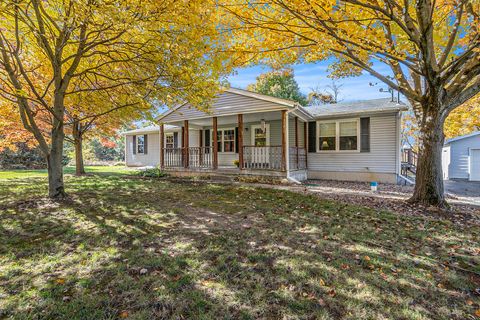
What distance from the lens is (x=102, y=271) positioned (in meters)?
2.77

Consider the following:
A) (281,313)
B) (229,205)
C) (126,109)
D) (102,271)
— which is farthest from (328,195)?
(126,109)

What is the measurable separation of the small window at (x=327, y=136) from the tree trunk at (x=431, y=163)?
563 centimetres

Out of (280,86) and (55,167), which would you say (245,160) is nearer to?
(55,167)

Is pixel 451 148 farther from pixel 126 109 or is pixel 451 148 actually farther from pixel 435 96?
pixel 126 109

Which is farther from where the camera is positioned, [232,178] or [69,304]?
[232,178]

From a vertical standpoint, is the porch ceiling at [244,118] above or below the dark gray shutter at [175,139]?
above

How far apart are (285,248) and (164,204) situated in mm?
3713

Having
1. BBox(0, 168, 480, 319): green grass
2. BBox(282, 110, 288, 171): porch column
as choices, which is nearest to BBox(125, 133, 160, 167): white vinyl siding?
BBox(282, 110, 288, 171): porch column

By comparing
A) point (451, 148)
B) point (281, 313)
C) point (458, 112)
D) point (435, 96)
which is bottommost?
point (281, 313)

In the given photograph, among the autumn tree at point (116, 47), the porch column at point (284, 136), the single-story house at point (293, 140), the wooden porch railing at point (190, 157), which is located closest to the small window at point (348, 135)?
the single-story house at point (293, 140)

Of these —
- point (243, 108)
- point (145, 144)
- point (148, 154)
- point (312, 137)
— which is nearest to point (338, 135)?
point (312, 137)

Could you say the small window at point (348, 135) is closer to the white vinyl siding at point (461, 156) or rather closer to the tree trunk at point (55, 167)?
the white vinyl siding at point (461, 156)

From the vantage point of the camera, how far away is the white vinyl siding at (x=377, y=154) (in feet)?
34.9

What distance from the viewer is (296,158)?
1120 centimetres
